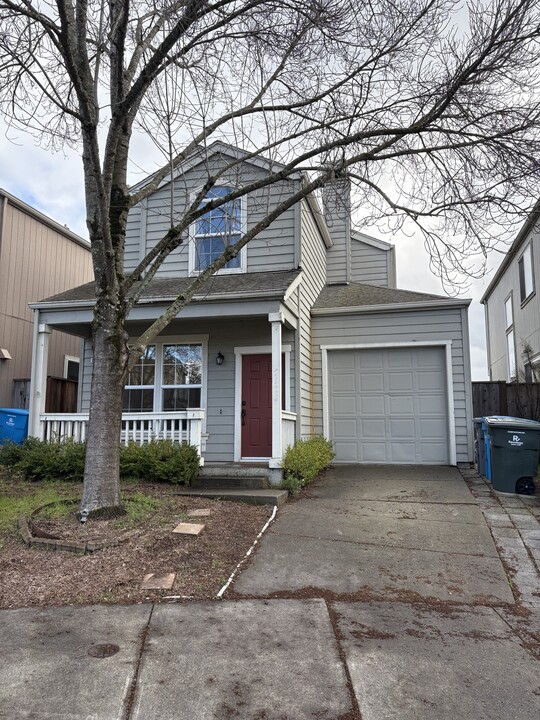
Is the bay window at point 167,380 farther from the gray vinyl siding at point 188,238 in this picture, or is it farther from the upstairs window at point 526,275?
the upstairs window at point 526,275

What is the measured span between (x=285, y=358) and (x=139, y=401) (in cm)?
301

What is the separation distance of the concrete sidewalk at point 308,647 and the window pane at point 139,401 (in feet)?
17.9

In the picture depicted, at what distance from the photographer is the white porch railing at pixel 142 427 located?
7.92 metres

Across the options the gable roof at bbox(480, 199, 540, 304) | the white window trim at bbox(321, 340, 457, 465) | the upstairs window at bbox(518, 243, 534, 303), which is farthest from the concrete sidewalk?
the upstairs window at bbox(518, 243, 534, 303)

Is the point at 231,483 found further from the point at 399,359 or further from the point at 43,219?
the point at 43,219

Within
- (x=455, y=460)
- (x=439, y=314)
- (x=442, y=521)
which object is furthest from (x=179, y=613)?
(x=439, y=314)

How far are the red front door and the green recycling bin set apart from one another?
3733mm

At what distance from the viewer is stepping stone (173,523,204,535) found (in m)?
4.95

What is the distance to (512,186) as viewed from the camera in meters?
5.82

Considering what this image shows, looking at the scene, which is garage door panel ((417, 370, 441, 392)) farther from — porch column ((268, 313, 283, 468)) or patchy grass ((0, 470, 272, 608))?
patchy grass ((0, 470, 272, 608))

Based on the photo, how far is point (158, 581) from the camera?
389 centimetres

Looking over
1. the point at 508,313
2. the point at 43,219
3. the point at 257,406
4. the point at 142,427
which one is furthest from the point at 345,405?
the point at 43,219

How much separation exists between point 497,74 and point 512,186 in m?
1.25

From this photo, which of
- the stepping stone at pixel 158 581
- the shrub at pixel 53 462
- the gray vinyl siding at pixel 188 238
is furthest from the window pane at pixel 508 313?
the stepping stone at pixel 158 581
